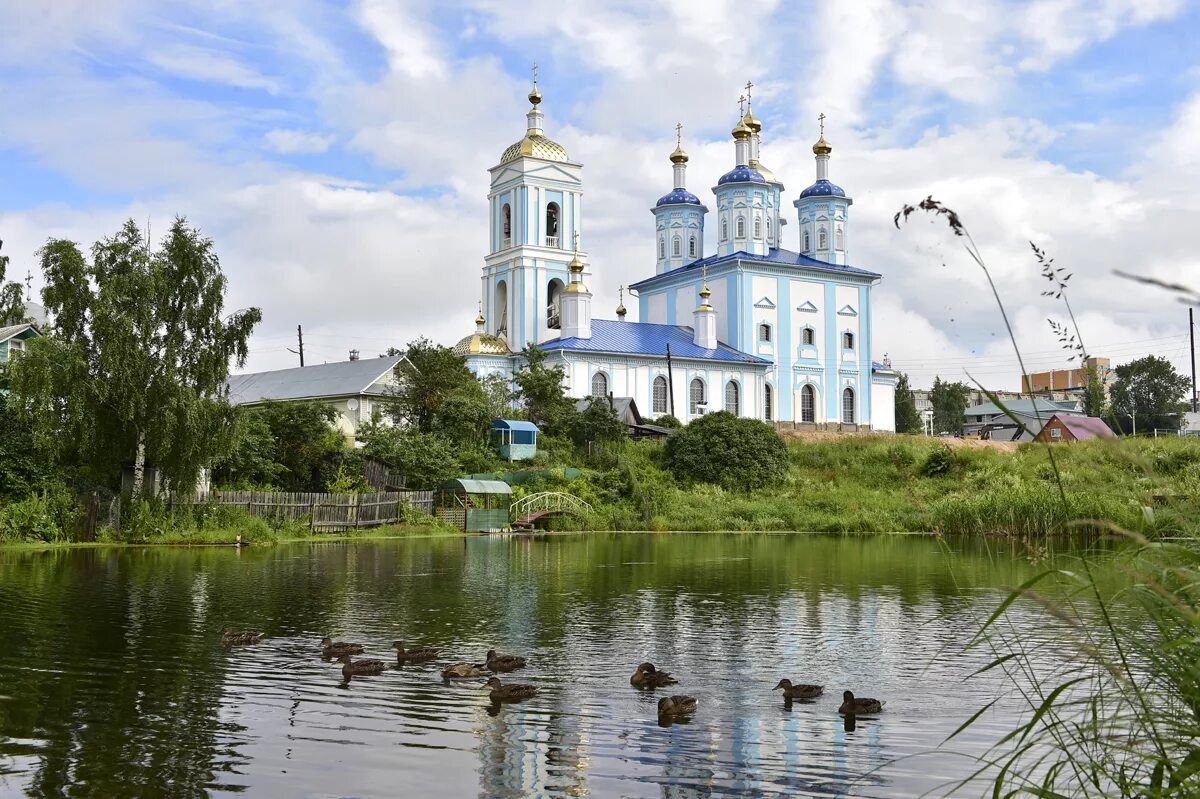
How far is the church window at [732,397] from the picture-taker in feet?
209

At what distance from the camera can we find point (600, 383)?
60469 mm

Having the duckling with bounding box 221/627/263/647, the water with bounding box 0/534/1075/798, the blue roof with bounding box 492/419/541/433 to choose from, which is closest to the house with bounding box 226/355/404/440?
the blue roof with bounding box 492/419/541/433

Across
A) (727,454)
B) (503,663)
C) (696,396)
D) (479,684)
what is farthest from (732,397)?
(479,684)

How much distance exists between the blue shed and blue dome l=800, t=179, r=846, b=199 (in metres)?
31.1

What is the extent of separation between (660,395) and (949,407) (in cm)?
3930

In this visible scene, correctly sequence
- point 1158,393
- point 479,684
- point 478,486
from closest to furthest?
1. point 479,684
2. point 478,486
3. point 1158,393

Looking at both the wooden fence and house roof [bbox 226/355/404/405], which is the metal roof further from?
house roof [bbox 226/355/404/405]

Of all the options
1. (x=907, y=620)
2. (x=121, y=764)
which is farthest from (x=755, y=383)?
(x=121, y=764)

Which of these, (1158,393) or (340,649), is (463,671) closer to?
(340,649)

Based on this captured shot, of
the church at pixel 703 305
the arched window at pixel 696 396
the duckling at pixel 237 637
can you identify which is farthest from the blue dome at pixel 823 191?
the duckling at pixel 237 637

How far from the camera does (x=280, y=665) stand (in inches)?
511

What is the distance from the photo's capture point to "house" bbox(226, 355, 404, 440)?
169ft

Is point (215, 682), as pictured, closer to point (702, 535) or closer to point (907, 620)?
point (907, 620)

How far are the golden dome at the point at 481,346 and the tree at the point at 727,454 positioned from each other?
13337mm
